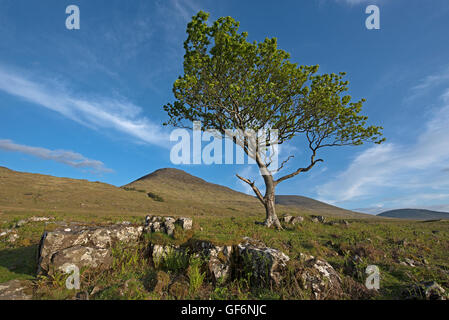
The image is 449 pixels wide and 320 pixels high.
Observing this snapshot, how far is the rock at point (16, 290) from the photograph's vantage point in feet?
18.8

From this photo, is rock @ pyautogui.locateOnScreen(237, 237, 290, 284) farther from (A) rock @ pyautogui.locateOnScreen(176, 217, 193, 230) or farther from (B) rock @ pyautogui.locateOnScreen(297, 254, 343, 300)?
(A) rock @ pyautogui.locateOnScreen(176, 217, 193, 230)

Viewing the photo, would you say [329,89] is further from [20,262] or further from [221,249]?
[20,262]

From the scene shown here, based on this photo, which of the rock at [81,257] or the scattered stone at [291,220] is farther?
the scattered stone at [291,220]

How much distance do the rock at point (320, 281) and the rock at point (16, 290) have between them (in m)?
8.39

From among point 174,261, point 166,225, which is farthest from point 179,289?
point 166,225

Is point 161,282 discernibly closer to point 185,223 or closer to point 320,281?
point 185,223

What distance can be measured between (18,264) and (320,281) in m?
11.7

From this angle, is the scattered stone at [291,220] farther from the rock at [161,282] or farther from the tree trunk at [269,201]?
the rock at [161,282]

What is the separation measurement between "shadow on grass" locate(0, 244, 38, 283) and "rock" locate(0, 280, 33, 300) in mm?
843

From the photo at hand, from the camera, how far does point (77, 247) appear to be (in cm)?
789

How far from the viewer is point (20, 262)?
27.6 feet

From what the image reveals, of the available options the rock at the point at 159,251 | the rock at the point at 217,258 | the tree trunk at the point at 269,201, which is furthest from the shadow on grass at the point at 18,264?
the tree trunk at the point at 269,201

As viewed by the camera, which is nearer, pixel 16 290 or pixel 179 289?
pixel 16 290

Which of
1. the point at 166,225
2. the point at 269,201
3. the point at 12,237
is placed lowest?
the point at 12,237
